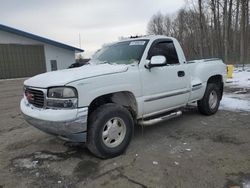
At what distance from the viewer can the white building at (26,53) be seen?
2458 cm

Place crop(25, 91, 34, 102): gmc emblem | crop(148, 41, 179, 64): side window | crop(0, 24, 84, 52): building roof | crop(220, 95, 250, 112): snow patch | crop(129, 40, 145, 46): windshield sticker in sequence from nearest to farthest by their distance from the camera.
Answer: crop(25, 91, 34, 102): gmc emblem → crop(129, 40, 145, 46): windshield sticker → crop(148, 41, 179, 64): side window → crop(220, 95, 250, 112): snow patch → crop(0, 24, 84, 52): building roof

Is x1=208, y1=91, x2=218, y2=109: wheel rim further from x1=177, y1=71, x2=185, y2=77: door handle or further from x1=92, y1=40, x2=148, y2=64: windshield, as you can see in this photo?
x1=92, y1=40, x2=148, y2=64: windshield

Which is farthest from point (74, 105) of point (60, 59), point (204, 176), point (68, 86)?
point (60, 59)

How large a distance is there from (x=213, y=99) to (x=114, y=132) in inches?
139

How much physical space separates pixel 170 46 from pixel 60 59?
25.5 meters

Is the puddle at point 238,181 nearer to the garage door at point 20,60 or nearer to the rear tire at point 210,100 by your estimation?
the rear tire at point 210,100

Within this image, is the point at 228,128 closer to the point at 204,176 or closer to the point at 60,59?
the point at 204,176

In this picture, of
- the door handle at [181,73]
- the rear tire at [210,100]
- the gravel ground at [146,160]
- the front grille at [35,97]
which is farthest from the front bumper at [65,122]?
the rear tire at [210,100]

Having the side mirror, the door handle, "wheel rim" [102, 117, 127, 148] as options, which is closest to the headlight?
"wheel rim" [102, 117, 127, 148]

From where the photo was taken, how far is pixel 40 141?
4.86m

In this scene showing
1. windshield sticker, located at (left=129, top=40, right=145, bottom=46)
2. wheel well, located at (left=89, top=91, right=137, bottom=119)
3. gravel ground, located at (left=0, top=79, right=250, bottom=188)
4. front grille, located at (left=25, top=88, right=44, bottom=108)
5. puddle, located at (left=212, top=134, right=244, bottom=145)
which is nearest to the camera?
gravel ground, located at (left=0, top=79, right=250, bottom=188)

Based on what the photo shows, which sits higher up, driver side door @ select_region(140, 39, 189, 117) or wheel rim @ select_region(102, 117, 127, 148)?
driver side door @ select_region(140, 39, 189, 117)

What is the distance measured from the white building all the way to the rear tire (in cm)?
2330

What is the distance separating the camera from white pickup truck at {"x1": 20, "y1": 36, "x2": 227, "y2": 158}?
11.3ft
